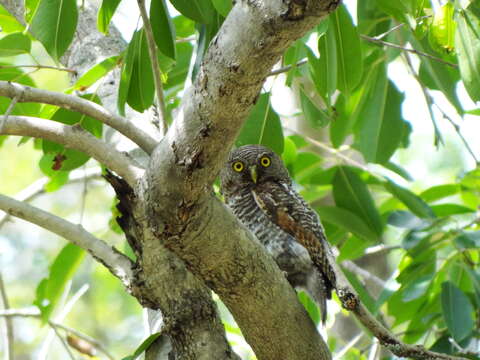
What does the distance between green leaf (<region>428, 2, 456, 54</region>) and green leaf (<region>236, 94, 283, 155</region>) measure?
1.13 metres

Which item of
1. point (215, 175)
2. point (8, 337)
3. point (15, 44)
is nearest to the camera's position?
point (215, 175)

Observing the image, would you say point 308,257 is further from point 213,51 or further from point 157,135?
point 213,51

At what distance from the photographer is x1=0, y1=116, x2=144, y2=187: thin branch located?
211 cm

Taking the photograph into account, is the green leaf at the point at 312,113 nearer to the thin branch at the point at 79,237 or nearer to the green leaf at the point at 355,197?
the green leaf at the point at 355,197

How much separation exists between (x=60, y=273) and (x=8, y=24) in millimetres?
1178

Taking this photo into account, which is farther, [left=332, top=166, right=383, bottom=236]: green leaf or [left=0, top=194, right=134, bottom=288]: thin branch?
[left=332, top=166, right=383, bottom=236]: green leaf

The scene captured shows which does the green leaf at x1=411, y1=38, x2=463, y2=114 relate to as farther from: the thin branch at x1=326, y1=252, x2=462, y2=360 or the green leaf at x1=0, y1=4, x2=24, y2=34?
the green leaf at x1=0, y1=4, x2=24, y2=34

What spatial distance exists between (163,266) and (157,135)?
76 cm

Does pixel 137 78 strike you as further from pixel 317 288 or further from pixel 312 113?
pixel 317 288

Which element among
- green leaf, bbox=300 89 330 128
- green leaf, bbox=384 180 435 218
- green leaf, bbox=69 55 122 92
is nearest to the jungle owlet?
green leaf, bbox=384 180 435 218

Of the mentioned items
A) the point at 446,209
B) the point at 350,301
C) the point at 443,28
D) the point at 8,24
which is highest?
Answer: the point at 8,24

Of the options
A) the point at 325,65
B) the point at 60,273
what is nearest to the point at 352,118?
the point at 325,65

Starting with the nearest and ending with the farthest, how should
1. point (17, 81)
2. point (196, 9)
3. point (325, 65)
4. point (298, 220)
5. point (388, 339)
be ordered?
1. point (196, 9)
2. point (388, 339)
3. point (325, 65)
4. point (17, 81)
5. point (298, 220)

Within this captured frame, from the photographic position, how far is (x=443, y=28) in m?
2.24
